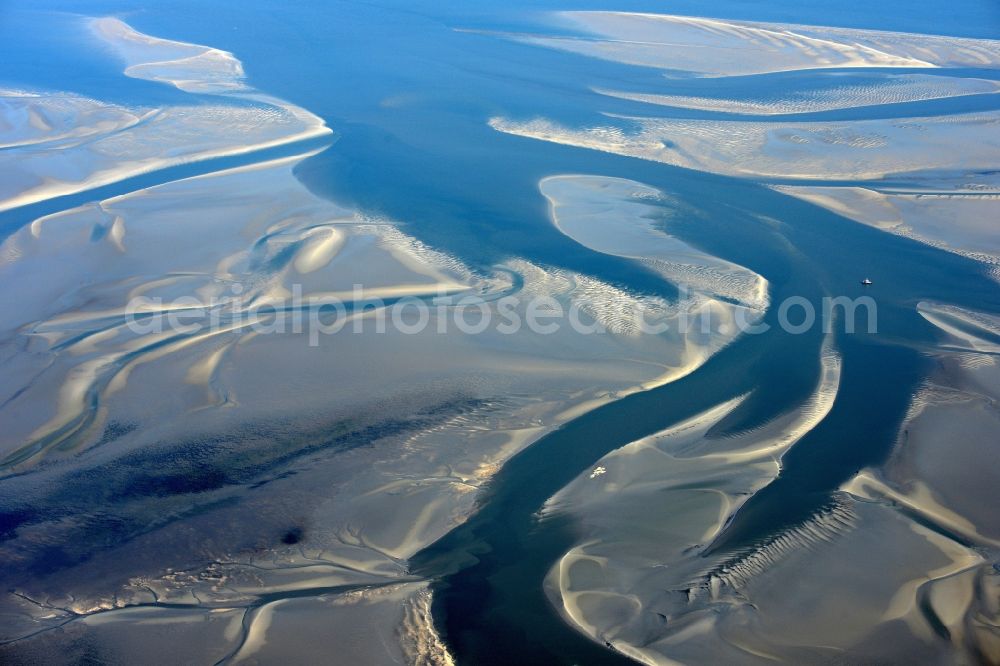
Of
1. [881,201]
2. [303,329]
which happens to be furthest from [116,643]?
[881,201]

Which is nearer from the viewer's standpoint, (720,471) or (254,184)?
(720,471)

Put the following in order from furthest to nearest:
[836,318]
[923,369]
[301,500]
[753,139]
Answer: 1. [753,139]
2. [836,318]
3. [923,369]
4. [301,500]

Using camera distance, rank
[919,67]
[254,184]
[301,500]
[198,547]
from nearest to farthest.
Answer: [198,547], [301,500], [254,184], [919,67]

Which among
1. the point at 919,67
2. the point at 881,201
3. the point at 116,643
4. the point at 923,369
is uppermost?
the point at 919,67

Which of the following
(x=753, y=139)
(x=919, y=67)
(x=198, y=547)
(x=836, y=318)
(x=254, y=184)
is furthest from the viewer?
(x=919, y=67)

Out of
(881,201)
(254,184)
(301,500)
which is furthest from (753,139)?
(301,500)

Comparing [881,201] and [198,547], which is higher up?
[881,201]

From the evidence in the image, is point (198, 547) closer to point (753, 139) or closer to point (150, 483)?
point (150, 483)

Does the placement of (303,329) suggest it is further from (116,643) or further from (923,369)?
(923,369)

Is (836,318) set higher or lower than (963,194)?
lower
